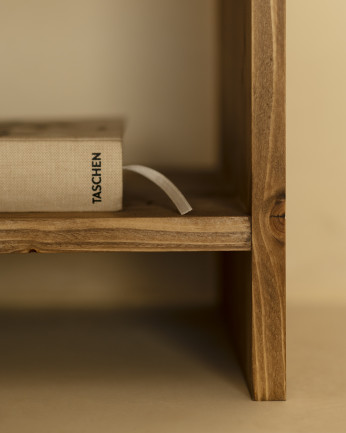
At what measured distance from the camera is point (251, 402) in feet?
2.69

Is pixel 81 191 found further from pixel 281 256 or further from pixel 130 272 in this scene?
pixel 130 272

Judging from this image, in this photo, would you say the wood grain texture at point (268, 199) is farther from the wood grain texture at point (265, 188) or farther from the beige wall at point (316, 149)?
the beige wall at point (316, 149)

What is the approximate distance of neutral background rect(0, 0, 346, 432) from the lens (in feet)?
3.72

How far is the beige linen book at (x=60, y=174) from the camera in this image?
84 cm

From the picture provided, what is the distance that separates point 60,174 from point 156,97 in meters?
0.35

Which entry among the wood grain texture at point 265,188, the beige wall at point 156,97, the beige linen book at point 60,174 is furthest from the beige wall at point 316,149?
the beige linen book at point 60,174

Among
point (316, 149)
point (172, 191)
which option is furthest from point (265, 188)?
point (316, 149)

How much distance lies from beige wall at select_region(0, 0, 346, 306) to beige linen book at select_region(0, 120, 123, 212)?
0.31m

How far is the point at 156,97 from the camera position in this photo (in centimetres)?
115

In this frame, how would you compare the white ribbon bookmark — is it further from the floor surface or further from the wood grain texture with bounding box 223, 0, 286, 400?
the floor surface

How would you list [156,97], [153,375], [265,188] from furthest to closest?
1. [156,97]
2. [153,375]
3. [265,188]

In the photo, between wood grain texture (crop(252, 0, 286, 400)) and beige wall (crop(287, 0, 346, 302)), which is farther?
beige wall (crop(287, 0, 346, 302))

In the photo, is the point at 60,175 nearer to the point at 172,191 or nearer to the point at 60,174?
the point at 60,174

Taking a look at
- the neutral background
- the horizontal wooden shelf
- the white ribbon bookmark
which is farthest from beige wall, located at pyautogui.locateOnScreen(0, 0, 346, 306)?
the horizontal wooden shelf
